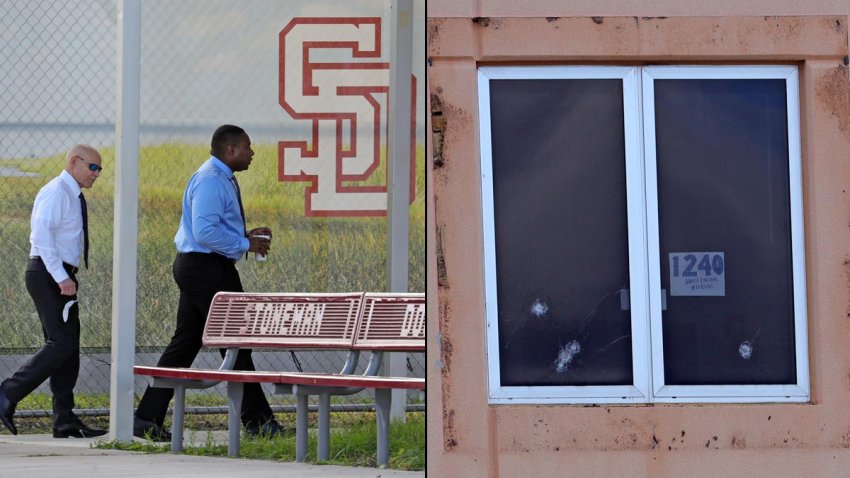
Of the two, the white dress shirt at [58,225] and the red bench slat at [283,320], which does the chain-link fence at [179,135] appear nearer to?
the white dress shirt at [58,225]

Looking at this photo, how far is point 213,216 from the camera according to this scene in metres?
8.40

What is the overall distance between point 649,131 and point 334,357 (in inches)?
199

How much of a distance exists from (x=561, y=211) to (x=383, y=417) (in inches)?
73.9

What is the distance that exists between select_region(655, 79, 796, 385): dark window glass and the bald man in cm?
406

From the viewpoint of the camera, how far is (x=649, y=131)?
18.6ft

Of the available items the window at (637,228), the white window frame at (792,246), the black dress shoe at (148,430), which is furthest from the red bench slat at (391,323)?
the white window frame at (792,246)

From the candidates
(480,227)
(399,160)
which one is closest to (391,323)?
(399,160)

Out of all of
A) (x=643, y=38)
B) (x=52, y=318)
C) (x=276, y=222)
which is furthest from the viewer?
(x=276, y=222)

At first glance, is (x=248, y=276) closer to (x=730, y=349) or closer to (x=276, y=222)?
(x=276, y=222)

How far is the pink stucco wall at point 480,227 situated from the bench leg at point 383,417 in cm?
157

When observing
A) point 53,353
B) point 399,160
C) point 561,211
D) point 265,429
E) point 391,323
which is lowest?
point 265,429

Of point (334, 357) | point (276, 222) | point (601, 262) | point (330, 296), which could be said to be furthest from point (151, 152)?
point (601, 262)

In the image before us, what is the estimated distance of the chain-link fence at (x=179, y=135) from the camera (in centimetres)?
1012

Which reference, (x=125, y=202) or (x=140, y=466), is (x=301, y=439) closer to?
(x=140, y=466)
